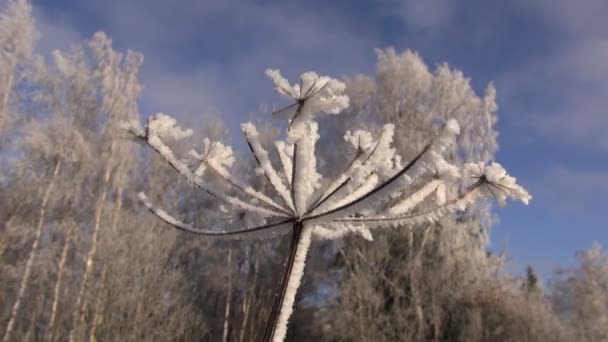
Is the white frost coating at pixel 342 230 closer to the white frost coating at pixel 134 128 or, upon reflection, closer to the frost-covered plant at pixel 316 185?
the frost-covered plant at pixel 316 185

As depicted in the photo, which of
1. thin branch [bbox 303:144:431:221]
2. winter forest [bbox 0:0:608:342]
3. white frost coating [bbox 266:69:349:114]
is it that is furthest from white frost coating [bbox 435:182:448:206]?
winter forest [bbox 0:0:608:342]

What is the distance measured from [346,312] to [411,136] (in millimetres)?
4600

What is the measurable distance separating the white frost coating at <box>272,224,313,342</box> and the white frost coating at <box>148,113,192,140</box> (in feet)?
1.57

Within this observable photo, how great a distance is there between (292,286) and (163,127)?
58cm

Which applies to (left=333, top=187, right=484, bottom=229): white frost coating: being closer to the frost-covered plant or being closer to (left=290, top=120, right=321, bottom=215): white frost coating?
the frost-covered plant

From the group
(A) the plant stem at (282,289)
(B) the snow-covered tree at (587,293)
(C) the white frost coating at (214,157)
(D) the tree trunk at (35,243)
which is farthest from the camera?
(B) the snow-covered tree at (587,293)

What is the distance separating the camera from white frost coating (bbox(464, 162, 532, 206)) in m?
1.14

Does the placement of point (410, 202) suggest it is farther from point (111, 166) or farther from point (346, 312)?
point (111, 166)

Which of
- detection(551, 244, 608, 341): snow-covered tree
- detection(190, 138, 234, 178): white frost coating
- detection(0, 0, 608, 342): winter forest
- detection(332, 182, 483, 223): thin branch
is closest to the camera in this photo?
detection(332, 182, 483, 223): thin branch

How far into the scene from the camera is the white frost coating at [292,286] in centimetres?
113

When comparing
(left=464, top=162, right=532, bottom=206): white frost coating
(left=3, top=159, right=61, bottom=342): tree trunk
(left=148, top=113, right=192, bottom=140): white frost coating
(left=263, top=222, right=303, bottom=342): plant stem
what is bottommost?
(left=263, top=222, right=303, bottom=342): plant stem

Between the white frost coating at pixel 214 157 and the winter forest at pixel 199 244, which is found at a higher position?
the winter forest at pixel 199 244

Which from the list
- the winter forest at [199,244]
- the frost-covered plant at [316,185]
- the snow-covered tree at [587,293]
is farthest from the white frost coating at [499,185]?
the snow-covered tree at [587,293]

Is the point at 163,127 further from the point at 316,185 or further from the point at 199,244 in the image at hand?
the point at 199,244
